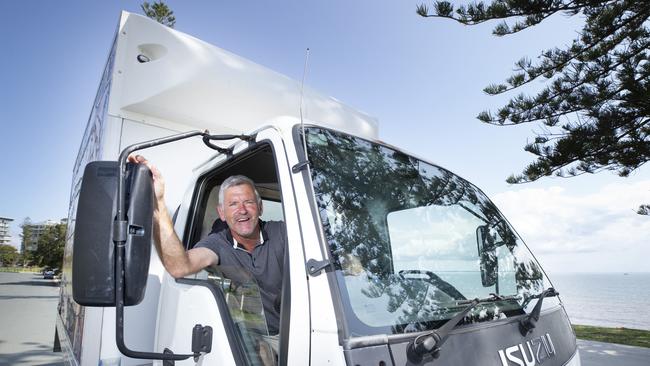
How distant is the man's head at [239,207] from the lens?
2.27m

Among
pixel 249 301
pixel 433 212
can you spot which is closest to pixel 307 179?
pixel 249 301

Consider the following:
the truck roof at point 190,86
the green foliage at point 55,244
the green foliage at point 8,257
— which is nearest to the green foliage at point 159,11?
the green foliage at point 55,244

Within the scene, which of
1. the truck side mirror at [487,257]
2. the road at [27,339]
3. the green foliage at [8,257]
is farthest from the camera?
the green foliage at [8,257]

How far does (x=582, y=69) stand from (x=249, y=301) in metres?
10.4

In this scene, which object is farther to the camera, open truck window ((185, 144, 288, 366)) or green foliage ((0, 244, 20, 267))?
green foliage ((0, 244, 20, 267))

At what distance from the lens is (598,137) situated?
9.34 m

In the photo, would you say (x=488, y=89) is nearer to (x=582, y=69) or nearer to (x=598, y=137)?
(x=582, y=69)

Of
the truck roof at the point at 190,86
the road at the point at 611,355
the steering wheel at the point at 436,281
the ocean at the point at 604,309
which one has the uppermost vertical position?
the truck roof at the point at 190,86

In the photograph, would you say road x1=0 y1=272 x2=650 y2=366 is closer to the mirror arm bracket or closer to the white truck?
the white truck

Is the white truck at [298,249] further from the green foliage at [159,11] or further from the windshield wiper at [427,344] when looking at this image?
the green foliage at [159,11]

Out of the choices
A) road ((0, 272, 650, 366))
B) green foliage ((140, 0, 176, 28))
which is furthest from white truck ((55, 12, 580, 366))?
green foliage ((140, 0, 176, 28))

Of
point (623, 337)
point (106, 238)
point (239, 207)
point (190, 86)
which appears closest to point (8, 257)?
point (623, 337)

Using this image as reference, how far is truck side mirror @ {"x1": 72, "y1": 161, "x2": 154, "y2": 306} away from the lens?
1292 millimetres

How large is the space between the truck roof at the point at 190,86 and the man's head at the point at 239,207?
0.60 metres
